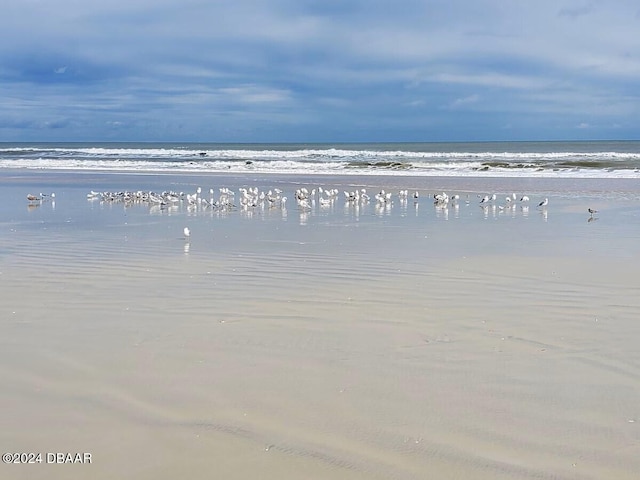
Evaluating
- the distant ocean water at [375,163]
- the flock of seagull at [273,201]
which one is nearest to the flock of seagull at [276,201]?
the flock of seagull at [273,201]

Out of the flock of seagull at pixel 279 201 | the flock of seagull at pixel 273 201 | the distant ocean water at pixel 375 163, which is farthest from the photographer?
the distant ocean water at pixel 375 163

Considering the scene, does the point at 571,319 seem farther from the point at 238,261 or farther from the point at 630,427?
the point at 238,261

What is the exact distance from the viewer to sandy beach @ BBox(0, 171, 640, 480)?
11.6 feet

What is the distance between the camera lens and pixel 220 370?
15.2 feet

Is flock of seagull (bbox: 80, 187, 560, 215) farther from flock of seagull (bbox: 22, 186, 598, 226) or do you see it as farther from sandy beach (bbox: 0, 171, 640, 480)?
sandy beach (bbox: 0, 171, 640, 480)

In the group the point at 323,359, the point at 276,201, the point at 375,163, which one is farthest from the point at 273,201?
the point at 375,163

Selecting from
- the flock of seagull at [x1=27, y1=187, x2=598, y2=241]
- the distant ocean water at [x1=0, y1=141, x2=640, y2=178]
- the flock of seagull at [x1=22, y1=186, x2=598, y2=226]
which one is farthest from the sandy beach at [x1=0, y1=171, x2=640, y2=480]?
the distant ocean water at [x1=0, y1=141, x2=640, y2=178]

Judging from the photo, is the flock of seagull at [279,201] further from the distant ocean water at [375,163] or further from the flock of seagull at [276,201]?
the distant ocean water at [375,163]

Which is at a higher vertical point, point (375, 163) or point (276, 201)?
point (375, 163)

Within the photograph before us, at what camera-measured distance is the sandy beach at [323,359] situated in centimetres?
353

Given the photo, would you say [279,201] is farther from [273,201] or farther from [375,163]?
[375,163]

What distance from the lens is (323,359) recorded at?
4852 mm

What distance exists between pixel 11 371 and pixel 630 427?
12.2ft

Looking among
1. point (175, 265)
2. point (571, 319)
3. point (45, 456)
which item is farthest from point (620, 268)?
point (45, 456)
